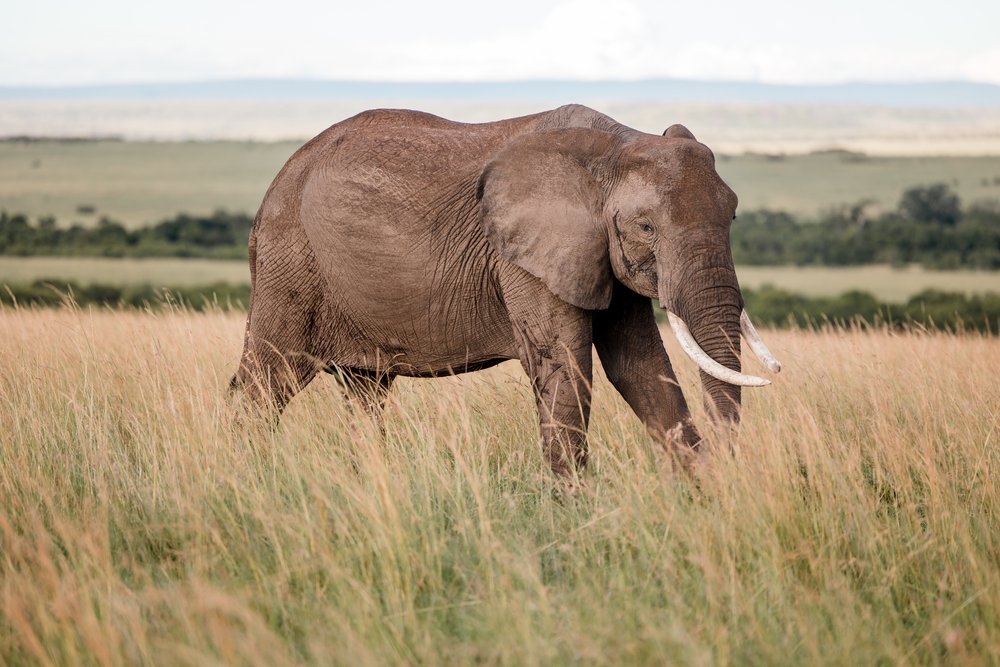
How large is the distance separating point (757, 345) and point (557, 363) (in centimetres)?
105

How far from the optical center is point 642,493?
227 inches

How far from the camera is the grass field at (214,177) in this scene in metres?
88.2

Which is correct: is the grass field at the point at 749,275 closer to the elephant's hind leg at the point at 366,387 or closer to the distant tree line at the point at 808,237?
the distant tree line at the point at 808,237

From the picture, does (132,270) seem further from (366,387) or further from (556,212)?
(556,212)

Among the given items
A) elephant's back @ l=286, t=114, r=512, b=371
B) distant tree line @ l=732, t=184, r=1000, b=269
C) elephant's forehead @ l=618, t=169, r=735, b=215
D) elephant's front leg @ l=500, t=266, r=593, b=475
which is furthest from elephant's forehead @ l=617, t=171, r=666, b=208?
distant tree line @ l=732, t=184, r=1000, b=269

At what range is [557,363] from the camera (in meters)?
6.57

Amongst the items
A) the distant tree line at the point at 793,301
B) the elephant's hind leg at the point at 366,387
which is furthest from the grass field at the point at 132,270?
the elephant's hind leg at the point at 366,387

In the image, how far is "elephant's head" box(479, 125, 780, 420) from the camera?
6.06m

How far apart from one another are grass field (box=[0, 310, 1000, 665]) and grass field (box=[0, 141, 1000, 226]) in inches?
2946

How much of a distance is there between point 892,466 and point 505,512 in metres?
1.84

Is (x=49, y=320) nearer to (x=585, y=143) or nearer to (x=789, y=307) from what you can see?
(x=585, y=143)

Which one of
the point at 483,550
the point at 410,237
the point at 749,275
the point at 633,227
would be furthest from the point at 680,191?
the point at 749,275

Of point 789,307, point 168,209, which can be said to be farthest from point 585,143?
point 168,209

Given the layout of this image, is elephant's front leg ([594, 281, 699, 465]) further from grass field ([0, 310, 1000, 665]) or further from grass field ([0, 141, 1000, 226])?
grass field ([0, 141, 1000, 226])
